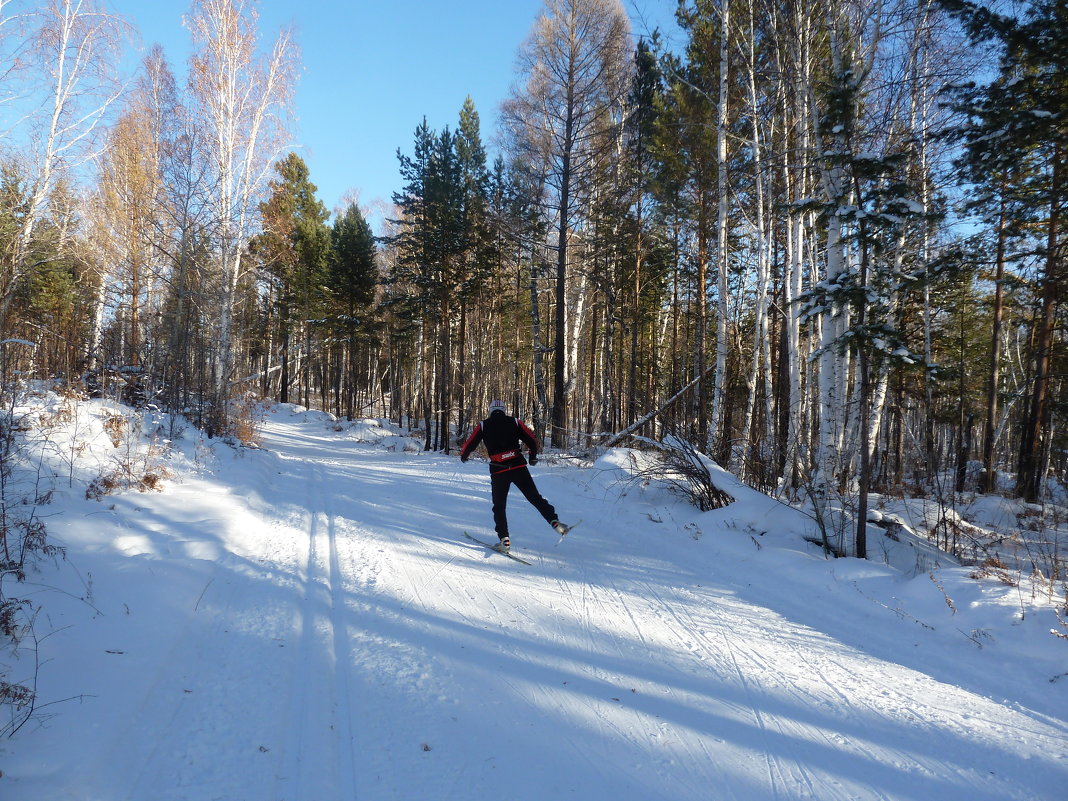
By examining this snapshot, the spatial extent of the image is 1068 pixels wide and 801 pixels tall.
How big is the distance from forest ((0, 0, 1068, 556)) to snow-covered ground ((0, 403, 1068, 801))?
1873 millimetres

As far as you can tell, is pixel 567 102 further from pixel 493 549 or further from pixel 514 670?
pixel 514 670

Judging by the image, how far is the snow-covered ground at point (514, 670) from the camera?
2.66 m

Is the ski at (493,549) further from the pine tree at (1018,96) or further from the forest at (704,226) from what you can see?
the pine tree at (1018,96)

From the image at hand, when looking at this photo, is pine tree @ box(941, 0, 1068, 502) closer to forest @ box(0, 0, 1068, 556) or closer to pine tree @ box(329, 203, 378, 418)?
forest @ box(0, 0, 1068, 556)

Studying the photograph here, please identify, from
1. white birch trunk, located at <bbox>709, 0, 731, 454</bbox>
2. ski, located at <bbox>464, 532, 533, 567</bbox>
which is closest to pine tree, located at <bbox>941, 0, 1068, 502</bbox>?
white birch trunk, located at <bbox>709, 0, 731, 454</bbox>

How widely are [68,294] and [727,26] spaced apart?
79.3ft

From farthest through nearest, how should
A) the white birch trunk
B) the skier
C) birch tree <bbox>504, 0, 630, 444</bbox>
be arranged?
birch tree <bbox>504, 0, 630, 444</bbox>
the white birch trunk
the skier

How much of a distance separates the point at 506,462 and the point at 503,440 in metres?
0.29

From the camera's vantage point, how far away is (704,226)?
15.6 meters

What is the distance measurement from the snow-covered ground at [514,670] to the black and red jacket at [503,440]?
1.11m

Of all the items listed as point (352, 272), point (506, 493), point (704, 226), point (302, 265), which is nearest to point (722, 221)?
point (704, 226)

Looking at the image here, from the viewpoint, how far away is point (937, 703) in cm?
340

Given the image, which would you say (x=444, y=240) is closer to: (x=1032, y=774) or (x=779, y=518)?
(x=779, y=518)

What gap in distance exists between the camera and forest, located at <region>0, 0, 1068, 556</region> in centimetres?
670
